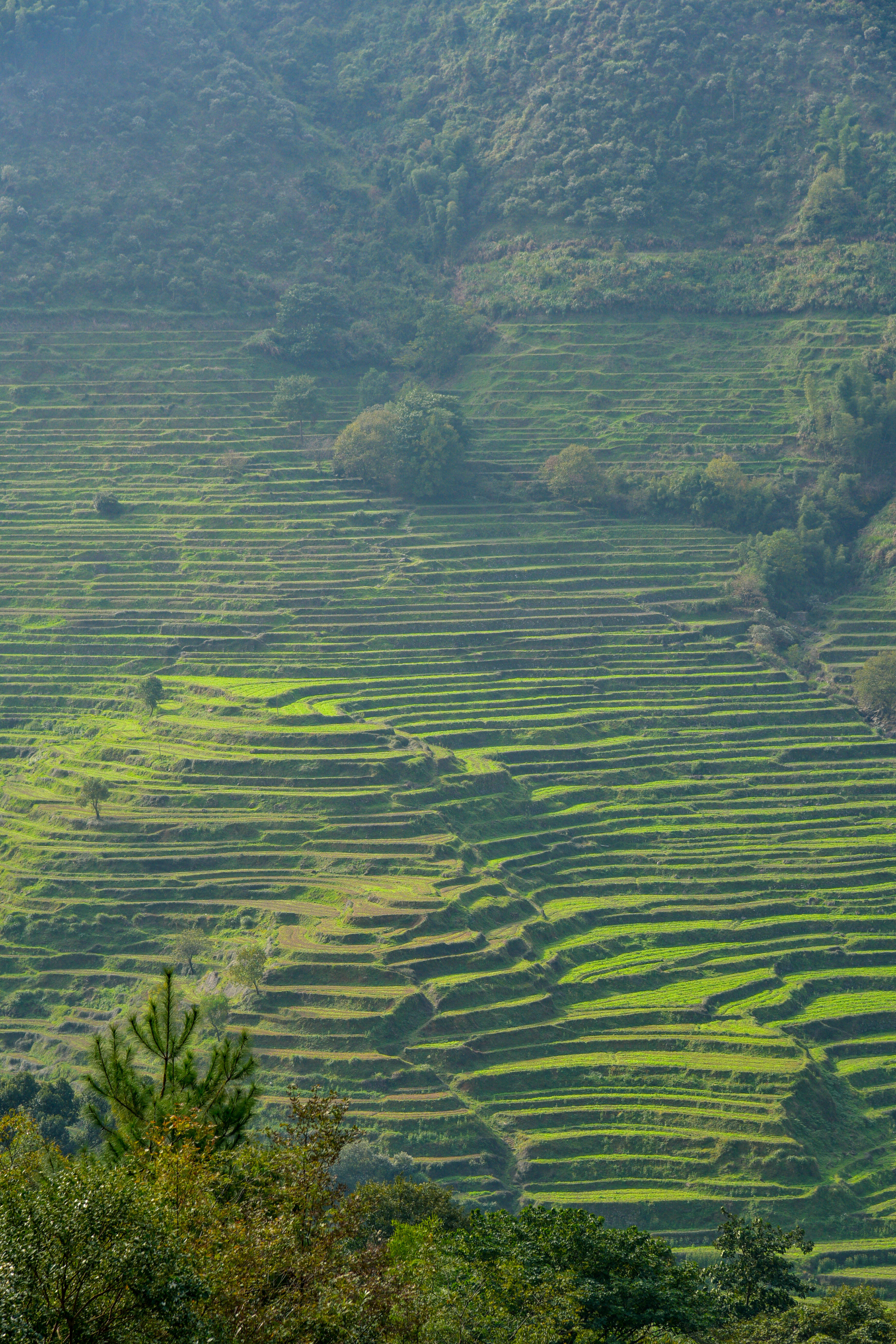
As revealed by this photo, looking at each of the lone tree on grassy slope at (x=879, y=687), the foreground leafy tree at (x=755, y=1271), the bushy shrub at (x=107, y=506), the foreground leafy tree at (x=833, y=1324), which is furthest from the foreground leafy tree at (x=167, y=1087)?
the bushy shrub at (x=107, y=506)

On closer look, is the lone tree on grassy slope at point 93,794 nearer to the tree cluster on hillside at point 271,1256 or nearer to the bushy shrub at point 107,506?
the tree cluster on hillside at point 271,1256

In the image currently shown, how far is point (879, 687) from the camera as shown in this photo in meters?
47.8

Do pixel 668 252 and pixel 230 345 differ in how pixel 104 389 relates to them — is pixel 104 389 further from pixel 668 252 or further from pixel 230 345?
pixel 668 252

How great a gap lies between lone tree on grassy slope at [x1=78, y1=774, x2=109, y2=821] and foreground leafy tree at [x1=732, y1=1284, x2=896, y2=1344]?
82.7 ft

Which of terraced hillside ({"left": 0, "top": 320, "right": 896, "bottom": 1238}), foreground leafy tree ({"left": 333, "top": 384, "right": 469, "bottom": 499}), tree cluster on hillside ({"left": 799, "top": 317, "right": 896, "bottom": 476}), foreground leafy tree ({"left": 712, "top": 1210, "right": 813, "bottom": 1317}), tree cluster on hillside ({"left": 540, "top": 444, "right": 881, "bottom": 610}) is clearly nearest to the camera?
foreground leafy tree ({"left": 712, "top": 1210, "right": 813, "bottom": 1317})

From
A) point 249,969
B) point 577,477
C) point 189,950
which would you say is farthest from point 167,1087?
point 577,477

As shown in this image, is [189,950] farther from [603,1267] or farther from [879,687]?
[879,687]

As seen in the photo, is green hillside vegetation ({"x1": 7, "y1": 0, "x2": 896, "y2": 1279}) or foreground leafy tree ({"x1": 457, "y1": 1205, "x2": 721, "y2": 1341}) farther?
green hillside vegetation ({"x1": 7, "y1": 0, "x2": 896, "y2": 1279})

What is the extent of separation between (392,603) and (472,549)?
589cm

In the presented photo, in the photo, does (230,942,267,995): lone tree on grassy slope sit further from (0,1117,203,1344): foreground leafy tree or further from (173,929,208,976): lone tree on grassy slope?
(0,1117,203,1344): foreground leafy tree

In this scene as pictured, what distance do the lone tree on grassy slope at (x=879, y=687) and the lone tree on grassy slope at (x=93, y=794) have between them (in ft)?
97.2

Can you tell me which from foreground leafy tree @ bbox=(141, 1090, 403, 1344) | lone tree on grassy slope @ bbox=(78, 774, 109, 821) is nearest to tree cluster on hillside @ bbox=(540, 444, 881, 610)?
lone tree on grassy slope @ bbox=(78, 774, 109, 821)

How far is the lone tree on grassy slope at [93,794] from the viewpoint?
38188 mm

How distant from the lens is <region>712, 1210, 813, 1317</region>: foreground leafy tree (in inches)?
850
